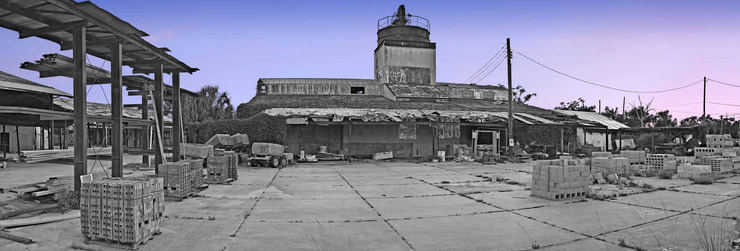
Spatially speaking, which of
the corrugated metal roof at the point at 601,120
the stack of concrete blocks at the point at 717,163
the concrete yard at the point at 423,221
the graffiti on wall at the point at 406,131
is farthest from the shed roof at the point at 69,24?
the corrugated metal roof at the point at 601,120

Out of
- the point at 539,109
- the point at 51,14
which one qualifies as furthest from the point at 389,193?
the point at 539,109

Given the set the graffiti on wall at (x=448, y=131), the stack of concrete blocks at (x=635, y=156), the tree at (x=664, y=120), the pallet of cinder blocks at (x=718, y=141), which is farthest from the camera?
the tree at (x=664, y=120)

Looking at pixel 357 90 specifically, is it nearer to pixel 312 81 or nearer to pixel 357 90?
pixel 357 90

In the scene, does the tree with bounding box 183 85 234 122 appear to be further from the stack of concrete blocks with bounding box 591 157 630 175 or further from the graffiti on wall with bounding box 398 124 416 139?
the stack of concrete blocks with bounding box 591 157 630 175

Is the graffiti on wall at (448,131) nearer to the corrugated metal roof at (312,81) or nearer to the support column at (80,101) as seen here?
the corrugated metal roof at (312,81)

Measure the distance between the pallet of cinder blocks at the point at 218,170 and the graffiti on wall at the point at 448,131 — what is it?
17934 millimetres

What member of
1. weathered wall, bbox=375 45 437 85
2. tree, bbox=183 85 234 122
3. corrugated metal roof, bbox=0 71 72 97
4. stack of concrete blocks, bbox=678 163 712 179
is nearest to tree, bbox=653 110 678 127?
weathered wall, bbox=375 45 437 85

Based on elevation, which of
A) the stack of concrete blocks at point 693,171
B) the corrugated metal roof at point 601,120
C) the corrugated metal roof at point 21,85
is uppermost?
the corrugated metal roof at point 21,85

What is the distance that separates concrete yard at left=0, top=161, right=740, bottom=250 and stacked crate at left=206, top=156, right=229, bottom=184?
1.02 metres

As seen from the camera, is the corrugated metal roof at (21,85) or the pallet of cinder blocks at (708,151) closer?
the corrugated metal roof at (21,85)

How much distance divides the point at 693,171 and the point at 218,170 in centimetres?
1891

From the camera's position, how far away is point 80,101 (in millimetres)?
9000

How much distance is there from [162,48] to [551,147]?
27.6 metres

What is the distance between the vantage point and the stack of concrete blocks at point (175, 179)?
10.3 meters
